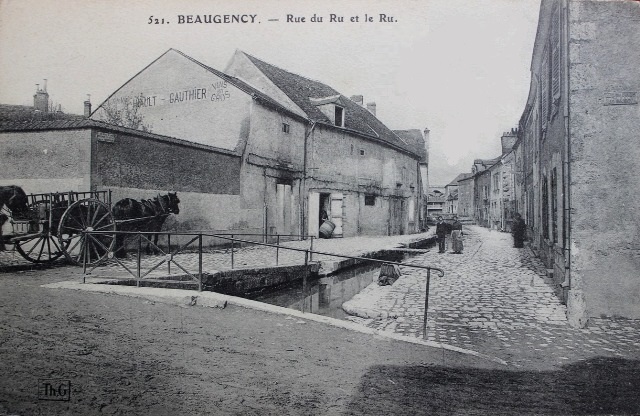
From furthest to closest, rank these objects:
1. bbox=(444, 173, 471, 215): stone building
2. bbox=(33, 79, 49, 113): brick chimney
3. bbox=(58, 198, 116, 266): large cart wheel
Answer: bbox=(444, 173, 471, 215): stone building
bbox=(58, 198, 116, 266): large cart wheel
bbox=(33, 79, 49, 113): brick chimney

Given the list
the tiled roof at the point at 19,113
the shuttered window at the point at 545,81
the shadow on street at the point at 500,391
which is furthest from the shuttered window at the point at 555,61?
the tiled roof at the point at 19,113

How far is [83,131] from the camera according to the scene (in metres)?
8.00

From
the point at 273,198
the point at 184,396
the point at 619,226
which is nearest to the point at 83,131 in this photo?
the point at 184,396

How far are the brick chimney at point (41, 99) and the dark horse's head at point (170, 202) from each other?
5.21 meters

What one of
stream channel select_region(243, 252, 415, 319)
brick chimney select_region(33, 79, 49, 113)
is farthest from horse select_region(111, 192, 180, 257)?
brick chimney select_region(33, 79, 49, 113)

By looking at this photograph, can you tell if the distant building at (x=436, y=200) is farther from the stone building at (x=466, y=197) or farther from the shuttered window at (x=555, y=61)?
the shuttered window at (x=555, y=61)

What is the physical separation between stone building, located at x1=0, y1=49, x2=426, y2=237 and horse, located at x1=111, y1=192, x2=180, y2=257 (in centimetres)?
38

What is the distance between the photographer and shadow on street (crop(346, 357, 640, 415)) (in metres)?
2.90

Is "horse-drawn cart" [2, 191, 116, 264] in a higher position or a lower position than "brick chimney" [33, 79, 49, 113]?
lower

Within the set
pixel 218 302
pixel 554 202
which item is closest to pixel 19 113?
pixel 218 302

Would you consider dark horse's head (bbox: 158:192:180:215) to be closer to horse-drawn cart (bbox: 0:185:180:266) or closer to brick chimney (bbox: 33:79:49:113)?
horse-drawn cart (bbox: 0:185:180:266)

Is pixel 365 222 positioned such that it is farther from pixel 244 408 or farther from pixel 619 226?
pixel 244 408

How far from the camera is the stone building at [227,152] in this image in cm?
763

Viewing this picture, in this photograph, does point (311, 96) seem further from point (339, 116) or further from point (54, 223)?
point (54, 223)
